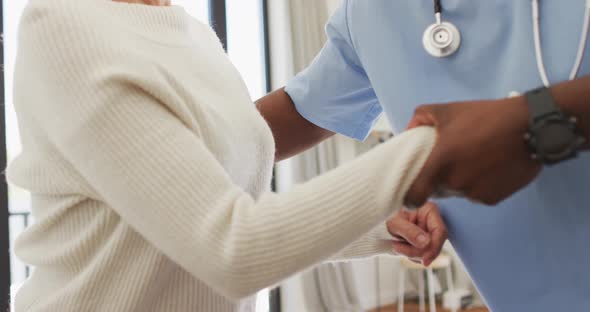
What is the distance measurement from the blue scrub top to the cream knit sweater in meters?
0.28

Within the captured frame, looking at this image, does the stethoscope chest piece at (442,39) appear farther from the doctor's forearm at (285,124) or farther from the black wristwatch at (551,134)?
the doctor's forearm at (285,124)

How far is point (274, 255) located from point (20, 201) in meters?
2.78

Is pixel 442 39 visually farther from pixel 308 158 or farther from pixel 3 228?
pixel 308 158

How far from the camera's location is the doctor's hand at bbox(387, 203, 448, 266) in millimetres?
925

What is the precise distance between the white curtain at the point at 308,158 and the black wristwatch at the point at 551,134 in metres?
3.44

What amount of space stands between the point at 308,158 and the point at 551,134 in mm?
3526

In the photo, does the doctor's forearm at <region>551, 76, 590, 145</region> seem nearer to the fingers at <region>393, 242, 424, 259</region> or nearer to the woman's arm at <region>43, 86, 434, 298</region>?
the woman's arm at <region>43, 86, 434, 298</region>

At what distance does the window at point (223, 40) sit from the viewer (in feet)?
8.99

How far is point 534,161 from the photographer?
1.90 ft

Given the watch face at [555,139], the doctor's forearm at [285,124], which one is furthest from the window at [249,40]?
the watch face at [555,139]

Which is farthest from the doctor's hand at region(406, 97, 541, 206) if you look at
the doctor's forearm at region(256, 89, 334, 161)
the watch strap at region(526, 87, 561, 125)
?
the doctor's forearm at region(256, 89, 334, 161)

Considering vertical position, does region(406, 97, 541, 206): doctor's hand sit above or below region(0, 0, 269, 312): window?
above

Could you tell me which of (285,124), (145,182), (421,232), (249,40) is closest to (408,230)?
(421,232)

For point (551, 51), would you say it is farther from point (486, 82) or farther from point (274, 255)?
point (274, 255)
